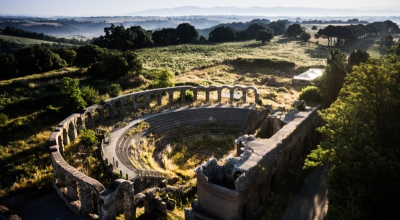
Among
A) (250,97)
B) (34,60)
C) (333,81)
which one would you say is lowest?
(250,97)

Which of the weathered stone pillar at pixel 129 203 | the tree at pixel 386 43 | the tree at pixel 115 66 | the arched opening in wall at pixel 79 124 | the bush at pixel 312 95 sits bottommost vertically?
the weathered stone pillar at pixel 129 203

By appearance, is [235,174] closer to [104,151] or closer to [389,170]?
[389,170]

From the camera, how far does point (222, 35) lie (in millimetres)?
122062

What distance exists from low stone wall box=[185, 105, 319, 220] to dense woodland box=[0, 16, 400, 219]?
3024mm

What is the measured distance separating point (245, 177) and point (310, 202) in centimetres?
707

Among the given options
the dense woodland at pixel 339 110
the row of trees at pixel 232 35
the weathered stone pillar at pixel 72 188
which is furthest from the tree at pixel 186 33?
the weathered stone pillar at pixel 72 188

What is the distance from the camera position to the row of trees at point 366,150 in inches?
688

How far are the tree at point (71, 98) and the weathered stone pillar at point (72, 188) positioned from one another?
60.3 feet

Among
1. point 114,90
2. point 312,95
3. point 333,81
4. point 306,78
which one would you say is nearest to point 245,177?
point 333,81

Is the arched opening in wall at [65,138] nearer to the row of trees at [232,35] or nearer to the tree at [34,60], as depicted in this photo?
the tree at [34,60]

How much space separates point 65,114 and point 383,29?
14297cm

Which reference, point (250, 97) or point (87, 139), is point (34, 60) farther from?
point (250, 97)

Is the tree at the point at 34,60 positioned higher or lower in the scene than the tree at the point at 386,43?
lower

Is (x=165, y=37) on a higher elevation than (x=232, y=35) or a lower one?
lower
